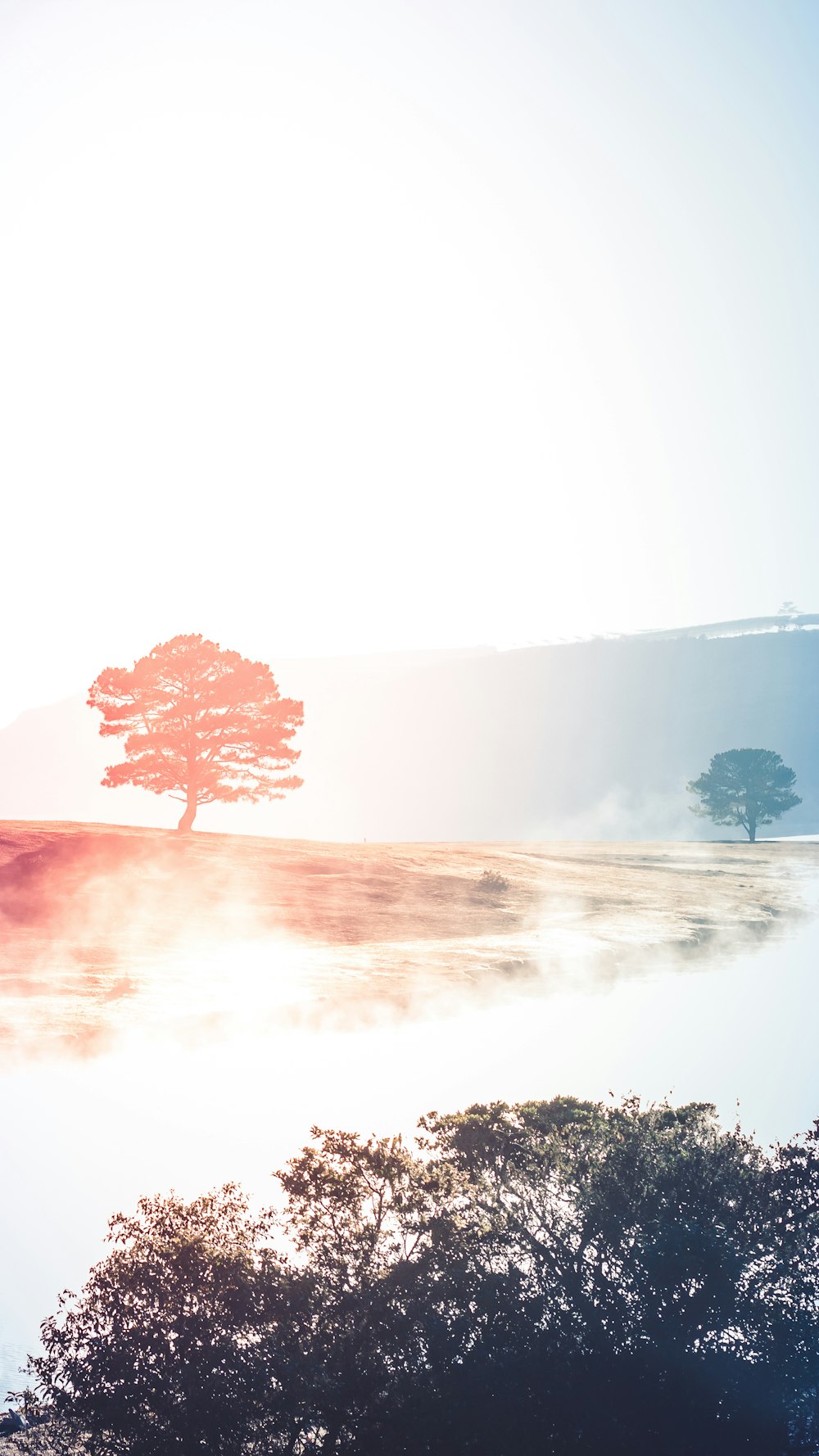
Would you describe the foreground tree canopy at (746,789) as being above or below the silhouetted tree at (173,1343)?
above

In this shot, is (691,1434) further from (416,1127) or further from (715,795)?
(715,795)

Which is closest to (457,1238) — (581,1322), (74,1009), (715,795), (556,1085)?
(581,1322)

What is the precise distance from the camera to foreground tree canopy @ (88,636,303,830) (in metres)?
58.5

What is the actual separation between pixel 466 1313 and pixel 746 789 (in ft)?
342

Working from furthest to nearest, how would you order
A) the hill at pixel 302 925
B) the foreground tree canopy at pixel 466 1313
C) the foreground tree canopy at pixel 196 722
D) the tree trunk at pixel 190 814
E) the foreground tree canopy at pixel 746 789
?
the foreground tree canopy at pixel 746 789 → the tree trunk at pixel 190 814 → the foreground tree canopy at pixel 196 722 → the hill at pixel 302 925 → the foreground tree canopy at pixel 466 1313

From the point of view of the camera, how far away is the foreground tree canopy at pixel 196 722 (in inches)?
2304

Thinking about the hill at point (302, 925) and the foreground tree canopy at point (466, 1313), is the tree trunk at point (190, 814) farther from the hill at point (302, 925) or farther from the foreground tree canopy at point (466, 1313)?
the foreground tree canopy at point (466, 1313)

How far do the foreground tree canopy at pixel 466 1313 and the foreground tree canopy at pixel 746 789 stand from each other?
9824 centimetres

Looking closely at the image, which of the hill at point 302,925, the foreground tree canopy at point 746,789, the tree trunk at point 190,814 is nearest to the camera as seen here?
the hill at point 302,925

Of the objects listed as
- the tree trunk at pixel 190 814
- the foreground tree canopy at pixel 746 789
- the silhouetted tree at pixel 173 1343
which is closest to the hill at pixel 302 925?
the tree trunk at pixel 190 814

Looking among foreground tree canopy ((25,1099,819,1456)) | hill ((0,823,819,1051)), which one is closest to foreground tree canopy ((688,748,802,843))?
hill ((0,823,819,1051))

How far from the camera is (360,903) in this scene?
45312 millimetres

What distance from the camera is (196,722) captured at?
195ft

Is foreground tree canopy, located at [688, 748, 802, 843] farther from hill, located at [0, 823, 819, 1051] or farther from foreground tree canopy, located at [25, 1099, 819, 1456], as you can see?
foreground tree canopy, located at [25, 1099, 819, 1456]
